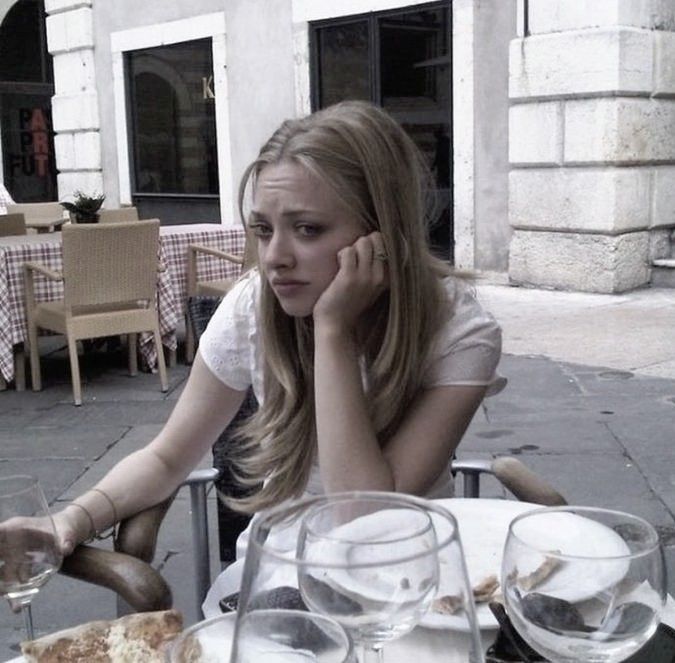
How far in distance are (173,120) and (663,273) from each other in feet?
23.3

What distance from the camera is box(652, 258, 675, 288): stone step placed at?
28.7 ft

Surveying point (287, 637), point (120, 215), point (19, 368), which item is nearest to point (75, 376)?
point (19, 368)

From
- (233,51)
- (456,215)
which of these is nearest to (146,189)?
(233,51)

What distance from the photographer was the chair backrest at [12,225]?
763 cm

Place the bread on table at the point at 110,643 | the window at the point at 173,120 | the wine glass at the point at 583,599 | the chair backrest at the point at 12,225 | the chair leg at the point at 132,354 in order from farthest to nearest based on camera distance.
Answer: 1. the window at the point at 173,120
2. the chair backrest at the point at 12,225
3. the chair leg at the point at 132,354
4. the bread on table at the point at 110,643
5. the wine glass at the point at 583,599

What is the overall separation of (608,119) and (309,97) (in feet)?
12.4

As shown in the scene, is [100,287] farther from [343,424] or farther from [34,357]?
[343,424]

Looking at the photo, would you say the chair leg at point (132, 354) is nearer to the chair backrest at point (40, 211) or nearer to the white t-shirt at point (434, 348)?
the chair backrest at point (40, 211)

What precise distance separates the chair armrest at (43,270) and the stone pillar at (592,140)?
178 inches

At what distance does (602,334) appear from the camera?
22.8 ft

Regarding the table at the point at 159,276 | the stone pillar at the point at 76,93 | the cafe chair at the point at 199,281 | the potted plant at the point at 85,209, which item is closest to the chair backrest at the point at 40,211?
the table at the point at 159,276

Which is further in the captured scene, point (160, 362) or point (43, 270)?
point (160, 362)

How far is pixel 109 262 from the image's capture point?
19.2 feet

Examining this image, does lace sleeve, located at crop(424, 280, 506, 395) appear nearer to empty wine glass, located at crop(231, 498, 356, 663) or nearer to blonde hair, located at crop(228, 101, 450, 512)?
blonde hair, located at crop(228, 101, 450, 512)
